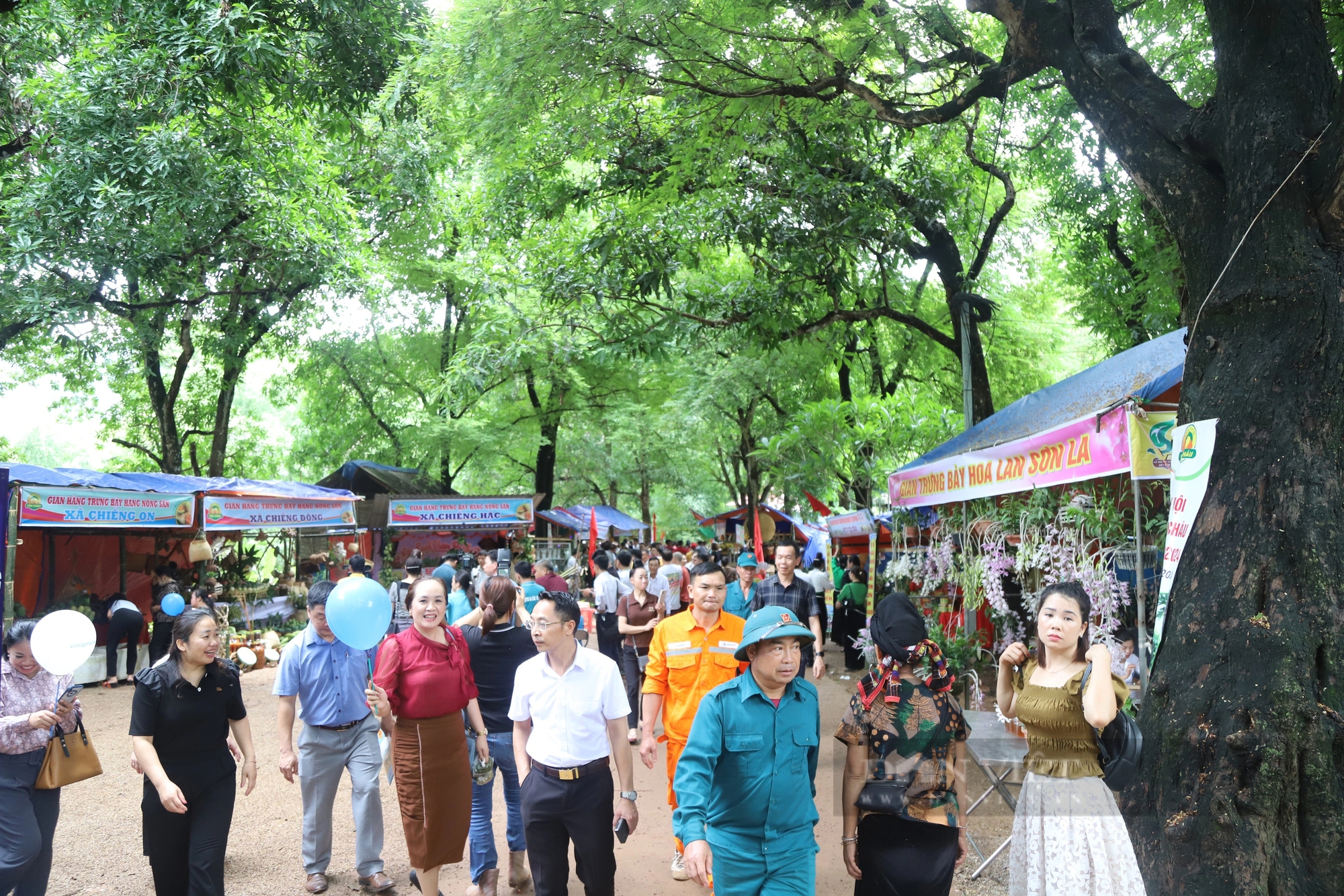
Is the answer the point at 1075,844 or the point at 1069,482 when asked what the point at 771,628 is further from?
the point at 1069,482

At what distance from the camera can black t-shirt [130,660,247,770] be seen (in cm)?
432

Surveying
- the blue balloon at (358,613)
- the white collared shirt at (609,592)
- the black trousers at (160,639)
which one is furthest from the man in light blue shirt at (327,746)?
the black trousers at (160,639)

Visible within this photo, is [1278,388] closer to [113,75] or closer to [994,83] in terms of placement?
[994,83]

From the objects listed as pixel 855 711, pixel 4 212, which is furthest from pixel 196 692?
pixel 4 212

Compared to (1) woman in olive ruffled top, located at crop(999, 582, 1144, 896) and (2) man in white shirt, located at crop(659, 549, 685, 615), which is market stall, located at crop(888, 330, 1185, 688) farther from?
(2) man in white shirt, located at crop(659, 549, 685, 615)

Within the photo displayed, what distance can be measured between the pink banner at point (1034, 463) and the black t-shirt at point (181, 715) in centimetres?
503

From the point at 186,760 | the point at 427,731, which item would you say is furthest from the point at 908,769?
the point at 186,760

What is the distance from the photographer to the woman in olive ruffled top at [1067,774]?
3684 mm

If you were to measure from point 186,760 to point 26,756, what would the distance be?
0.79m

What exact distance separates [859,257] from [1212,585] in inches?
380

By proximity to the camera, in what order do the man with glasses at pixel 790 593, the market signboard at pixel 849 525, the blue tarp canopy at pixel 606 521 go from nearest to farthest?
the man with glasses at pixel 790 593 < the market signboard at pixel 849 525 < the blue tarp canopy at pixel 606 521

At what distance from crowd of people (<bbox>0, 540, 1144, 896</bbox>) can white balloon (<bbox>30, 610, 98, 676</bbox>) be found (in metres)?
0.23

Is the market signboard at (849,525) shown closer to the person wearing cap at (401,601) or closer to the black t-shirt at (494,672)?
the person wearing cap at (401,601)

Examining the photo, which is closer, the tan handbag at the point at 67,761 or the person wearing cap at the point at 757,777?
the person wearing cap at the point at 757,777
